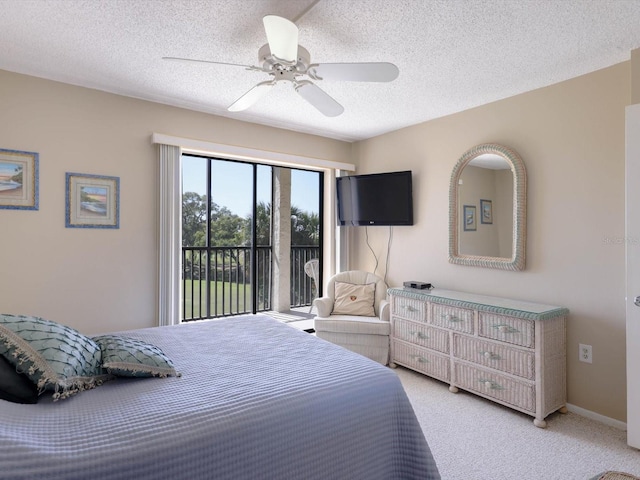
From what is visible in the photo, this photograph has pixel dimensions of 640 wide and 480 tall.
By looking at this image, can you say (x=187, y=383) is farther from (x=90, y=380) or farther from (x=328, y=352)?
(x=328, y=352)

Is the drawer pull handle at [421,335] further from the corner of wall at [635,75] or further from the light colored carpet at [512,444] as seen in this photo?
the corner of wall at [635,75]

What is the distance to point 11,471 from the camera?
37.8 inches

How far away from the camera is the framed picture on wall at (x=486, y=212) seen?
333 cm

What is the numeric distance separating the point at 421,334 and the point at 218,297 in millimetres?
2834

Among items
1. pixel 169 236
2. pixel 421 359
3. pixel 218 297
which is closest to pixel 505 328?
pixel 421 359

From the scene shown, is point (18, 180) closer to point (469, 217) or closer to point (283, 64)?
point (283, 64)

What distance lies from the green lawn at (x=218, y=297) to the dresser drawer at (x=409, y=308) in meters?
2.34

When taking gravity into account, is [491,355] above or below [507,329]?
below

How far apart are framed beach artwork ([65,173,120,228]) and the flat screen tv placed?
249cm

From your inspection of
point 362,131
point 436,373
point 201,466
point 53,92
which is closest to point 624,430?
point 436,373

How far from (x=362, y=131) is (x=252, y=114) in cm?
137

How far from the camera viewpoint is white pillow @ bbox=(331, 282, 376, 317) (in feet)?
13.1

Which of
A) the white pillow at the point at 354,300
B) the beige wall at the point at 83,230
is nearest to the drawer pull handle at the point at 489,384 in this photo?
the white pillow at the point at 354,300

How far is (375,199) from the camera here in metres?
4.23
